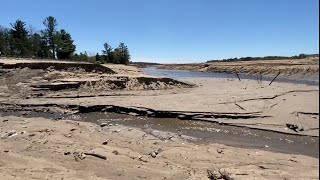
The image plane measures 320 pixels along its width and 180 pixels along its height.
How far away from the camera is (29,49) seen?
59125 mm

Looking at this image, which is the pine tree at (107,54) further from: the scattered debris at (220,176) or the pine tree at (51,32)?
the scattered debris at (220,176)

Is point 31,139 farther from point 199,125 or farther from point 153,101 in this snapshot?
point 153,101

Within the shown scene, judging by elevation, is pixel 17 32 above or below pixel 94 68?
above

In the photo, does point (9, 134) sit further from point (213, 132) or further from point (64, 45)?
point (64, 45)

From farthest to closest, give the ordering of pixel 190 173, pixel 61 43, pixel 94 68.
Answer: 1. pixel 61 43
2. pixel 94 68
3. pixel 190 173

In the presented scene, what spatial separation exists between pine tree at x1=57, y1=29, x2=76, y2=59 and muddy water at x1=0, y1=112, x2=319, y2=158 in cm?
4374

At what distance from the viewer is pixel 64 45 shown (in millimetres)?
57156

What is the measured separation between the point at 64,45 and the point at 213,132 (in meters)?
49.5

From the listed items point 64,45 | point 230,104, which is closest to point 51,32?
point 64,45

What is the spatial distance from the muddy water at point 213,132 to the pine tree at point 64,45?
43742 mm

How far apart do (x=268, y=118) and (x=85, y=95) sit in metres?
10.2

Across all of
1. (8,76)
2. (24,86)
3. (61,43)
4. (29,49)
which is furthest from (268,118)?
(29,49)

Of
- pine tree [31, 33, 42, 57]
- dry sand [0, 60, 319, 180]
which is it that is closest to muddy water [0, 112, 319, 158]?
dry sand [0, 60, 319, 180]

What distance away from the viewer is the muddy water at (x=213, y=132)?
993 centimetres
